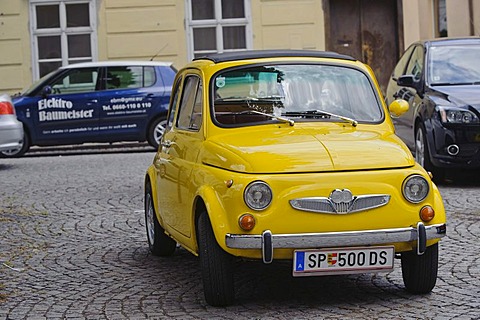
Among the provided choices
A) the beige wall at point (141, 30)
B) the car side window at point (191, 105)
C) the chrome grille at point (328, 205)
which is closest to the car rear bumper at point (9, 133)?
the beige wall at point (141, 30)

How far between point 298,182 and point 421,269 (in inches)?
40.4

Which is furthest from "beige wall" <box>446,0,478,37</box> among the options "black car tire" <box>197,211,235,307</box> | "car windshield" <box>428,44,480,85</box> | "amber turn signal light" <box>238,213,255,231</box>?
"amber turn signal light" <box>238,213,255,231</box>

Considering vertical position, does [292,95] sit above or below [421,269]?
above

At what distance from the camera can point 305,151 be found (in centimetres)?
722

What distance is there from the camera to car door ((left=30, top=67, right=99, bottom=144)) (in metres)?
21.9

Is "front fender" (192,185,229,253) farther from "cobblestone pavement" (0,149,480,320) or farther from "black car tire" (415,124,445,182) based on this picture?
"black car tire" (415,124,445,182)

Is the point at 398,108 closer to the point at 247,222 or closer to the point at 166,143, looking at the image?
the point at 166,143

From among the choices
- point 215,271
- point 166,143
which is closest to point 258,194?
point 215,271

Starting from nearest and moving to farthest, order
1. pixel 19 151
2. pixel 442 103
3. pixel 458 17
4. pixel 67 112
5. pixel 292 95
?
pixel 292 95
pixel 442 103
pixel 19 151
pixel 67 112
pixel 458 17

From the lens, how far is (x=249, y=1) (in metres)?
26.2

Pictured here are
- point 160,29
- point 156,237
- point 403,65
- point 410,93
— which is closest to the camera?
point 156,237

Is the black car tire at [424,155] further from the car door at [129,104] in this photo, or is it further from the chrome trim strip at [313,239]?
the car door at [129,104]

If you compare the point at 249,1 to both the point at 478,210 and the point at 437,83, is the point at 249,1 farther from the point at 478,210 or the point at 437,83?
the point at 478,210

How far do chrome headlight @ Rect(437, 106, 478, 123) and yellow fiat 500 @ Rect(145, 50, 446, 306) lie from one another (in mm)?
4990
